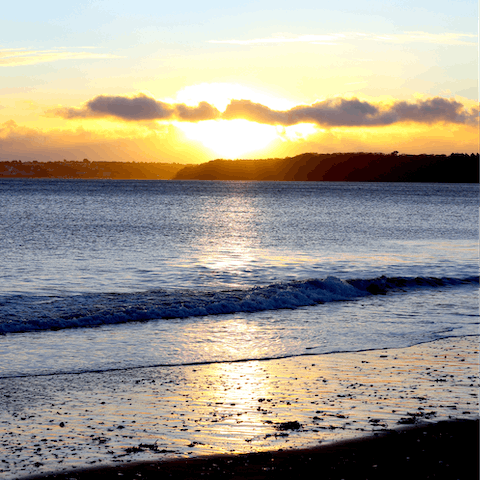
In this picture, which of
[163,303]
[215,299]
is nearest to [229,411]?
[163,303]

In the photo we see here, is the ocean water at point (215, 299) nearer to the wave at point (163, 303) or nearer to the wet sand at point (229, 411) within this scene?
the wave at point (163, 303)

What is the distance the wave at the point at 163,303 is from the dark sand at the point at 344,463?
10014 millimetres

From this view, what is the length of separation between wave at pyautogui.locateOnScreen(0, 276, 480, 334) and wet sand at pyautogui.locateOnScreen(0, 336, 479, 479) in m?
6.09

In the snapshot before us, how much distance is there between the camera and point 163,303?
791 inches

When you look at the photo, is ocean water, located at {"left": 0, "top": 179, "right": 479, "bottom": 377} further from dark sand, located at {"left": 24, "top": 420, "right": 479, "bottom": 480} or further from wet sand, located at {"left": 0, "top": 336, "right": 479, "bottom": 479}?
dark sand, located at {"left": 24, "top": 420, "right": 479, "bottom": 480}

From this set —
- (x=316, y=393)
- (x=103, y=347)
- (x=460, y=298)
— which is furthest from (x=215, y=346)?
(x=460, y=298)

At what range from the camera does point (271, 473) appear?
6.93 metres

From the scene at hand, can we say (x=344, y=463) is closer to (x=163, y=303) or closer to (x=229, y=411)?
(x=229, y=411)

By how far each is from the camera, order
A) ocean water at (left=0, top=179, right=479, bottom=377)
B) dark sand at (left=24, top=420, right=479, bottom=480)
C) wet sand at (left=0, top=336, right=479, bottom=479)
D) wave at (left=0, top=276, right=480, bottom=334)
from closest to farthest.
A: dark sand at (left=24, top=420, right=479, bottom=480) → wet sand at (left=0, top=336, right=479, bottom=479) → ocean water at (left=0, top=179, right=479, bottom=377) → wave at (left=0, top=276, right=480, bottom=334)

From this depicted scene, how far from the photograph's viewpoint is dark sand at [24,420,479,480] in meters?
6.90

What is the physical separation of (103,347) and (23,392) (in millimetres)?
3860

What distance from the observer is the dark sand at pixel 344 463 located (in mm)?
6902

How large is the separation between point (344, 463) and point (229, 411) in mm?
2415

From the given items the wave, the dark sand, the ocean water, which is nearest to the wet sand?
the dark sand
